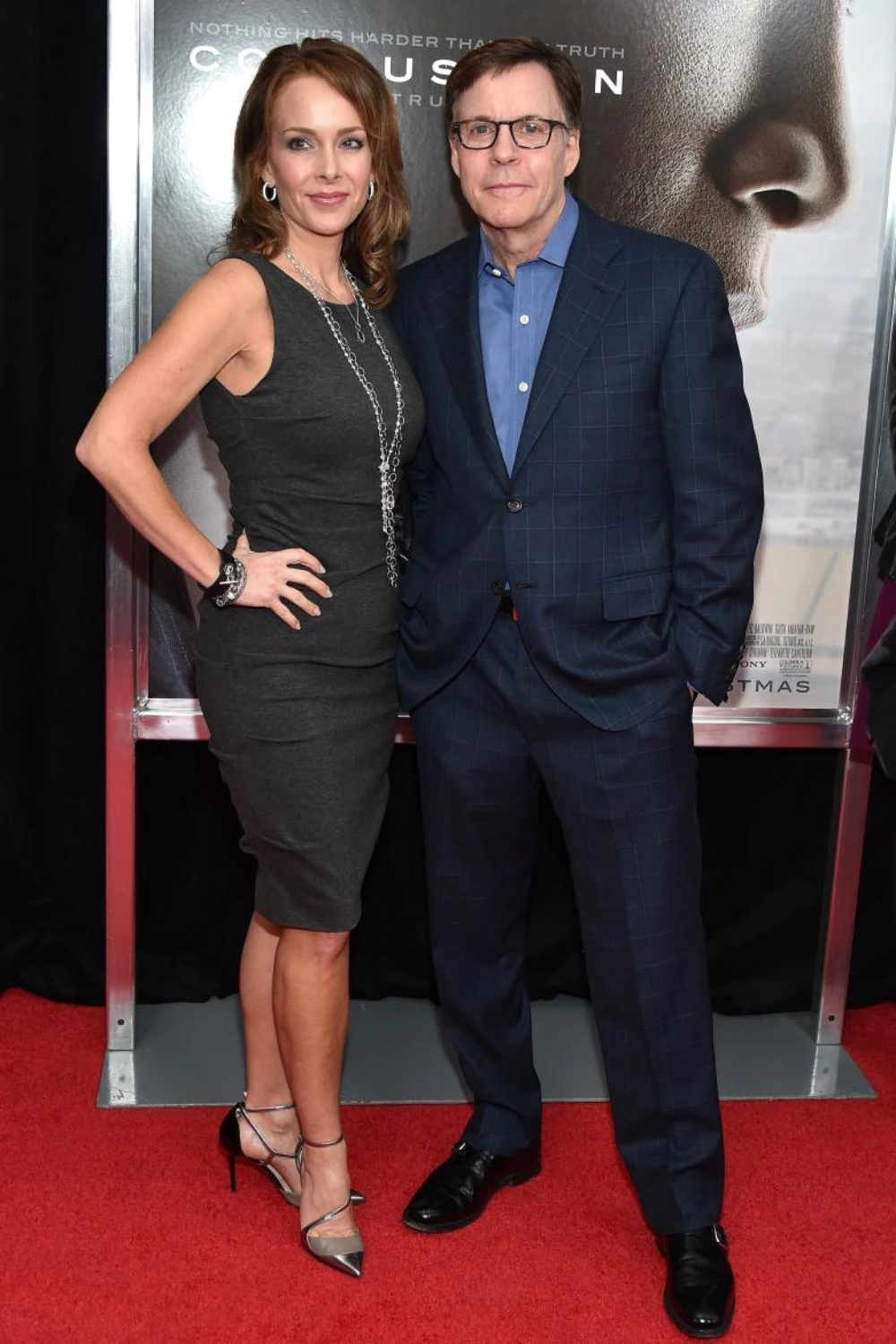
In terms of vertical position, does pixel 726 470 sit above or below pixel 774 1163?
above

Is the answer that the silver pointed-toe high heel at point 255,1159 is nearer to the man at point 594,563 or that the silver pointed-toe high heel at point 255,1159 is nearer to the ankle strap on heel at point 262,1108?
the ankle strap on heel at point 262,1108

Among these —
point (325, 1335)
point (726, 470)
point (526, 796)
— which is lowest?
point (325, 1335)

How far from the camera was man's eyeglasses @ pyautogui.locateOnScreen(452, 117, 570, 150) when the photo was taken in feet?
7.41

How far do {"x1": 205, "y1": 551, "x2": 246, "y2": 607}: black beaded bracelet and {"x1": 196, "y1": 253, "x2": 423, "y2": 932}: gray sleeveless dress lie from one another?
39mm

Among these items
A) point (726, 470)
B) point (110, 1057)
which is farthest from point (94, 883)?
point (726, 470)

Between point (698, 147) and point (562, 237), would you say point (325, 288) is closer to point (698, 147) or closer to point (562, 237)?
point (562, 237)

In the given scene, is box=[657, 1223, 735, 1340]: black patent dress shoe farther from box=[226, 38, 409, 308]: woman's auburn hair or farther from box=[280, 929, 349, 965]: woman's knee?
box=[226, 38, 409, 308]: woman's auburn hair

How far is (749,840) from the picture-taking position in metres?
3.53

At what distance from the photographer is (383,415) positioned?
2.29 metres

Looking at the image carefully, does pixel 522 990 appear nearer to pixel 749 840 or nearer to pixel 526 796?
pixel 526 796

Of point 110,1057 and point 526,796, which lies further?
point 110,1057

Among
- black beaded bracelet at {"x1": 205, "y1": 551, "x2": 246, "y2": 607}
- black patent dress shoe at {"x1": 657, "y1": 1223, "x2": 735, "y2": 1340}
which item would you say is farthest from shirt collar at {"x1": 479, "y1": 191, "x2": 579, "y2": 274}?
black patent dress shoe at {"x1": 657, "y1": 1223, "x2": 735, "y2": 1340}

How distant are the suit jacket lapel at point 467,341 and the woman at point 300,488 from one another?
80 millimetres

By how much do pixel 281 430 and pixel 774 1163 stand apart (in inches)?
66.0
